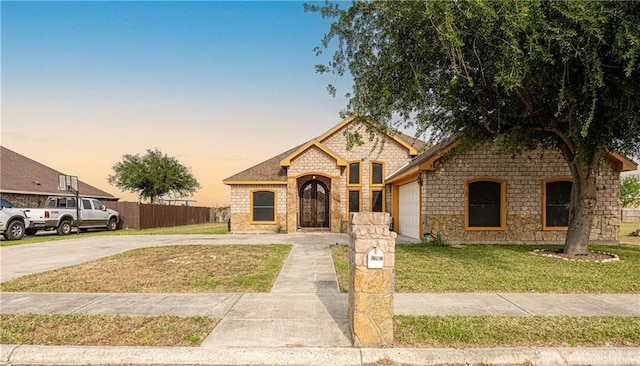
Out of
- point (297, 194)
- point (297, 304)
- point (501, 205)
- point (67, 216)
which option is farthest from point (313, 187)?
point (297, 304)

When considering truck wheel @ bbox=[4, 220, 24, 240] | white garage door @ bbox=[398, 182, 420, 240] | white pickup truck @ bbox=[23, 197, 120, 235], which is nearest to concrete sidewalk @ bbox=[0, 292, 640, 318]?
white garage door @ bbox=[398, 182, 420, 240]

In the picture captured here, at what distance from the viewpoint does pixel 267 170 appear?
2186cm

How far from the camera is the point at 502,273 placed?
8.60 m

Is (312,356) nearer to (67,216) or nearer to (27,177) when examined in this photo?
(67,216)

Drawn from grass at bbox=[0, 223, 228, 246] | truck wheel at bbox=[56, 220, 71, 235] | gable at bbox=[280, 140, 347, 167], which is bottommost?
grass at bbox=[0, 223, 228, 246]

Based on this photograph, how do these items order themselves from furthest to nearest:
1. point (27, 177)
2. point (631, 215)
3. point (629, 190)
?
point (631, 215) < point (629, 190) < point (27, 177)

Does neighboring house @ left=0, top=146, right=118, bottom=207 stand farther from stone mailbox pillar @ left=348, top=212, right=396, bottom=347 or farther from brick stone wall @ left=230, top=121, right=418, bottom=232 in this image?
stone mailbox pillar @ left=348, top=212, right=396, bottom=347

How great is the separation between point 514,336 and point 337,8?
8801 mm

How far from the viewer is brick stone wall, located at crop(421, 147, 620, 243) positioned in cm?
1488

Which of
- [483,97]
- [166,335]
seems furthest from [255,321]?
[483,97]

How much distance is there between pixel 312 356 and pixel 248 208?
17366 mm

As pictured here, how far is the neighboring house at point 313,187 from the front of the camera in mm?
20797

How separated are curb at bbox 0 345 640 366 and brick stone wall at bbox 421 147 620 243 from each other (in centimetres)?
1076

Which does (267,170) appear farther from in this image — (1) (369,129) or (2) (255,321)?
(2) (255,321)
